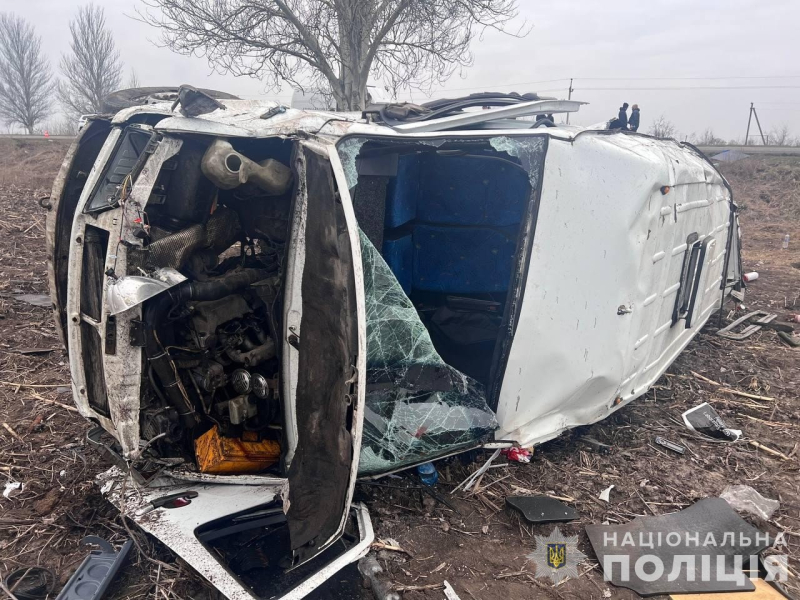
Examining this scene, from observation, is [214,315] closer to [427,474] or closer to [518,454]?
[427,474]

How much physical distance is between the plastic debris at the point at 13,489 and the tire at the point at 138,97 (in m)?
2.36

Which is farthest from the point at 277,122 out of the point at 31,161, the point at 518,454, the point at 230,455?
the point at 31,161

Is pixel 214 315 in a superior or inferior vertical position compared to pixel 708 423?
superior

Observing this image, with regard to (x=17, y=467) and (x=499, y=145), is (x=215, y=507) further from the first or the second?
(x=499, y=145)

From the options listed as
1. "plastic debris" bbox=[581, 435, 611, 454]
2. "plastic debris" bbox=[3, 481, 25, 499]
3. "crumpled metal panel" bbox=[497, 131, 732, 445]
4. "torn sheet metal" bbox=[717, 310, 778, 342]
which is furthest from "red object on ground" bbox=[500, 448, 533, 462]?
"torn sheet metal" bbox=[717, 310, 778, 342]

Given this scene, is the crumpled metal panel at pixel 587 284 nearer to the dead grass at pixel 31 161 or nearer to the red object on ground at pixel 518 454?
the red object on ground at pixel 518 454

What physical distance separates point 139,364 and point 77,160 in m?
1.41

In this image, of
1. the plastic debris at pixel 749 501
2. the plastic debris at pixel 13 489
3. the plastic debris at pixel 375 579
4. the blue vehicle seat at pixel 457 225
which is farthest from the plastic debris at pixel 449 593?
the blue vehicle seat at pixel 457 225

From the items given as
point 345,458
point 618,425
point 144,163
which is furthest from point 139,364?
point 618,425

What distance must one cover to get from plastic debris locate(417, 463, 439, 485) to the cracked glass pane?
4.6 inches

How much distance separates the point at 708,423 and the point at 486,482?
6.52 feet

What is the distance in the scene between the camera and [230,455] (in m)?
2.91

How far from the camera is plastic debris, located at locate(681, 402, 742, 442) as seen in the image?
393 centimetres

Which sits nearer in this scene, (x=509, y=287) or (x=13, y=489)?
(x=13, y=489)
